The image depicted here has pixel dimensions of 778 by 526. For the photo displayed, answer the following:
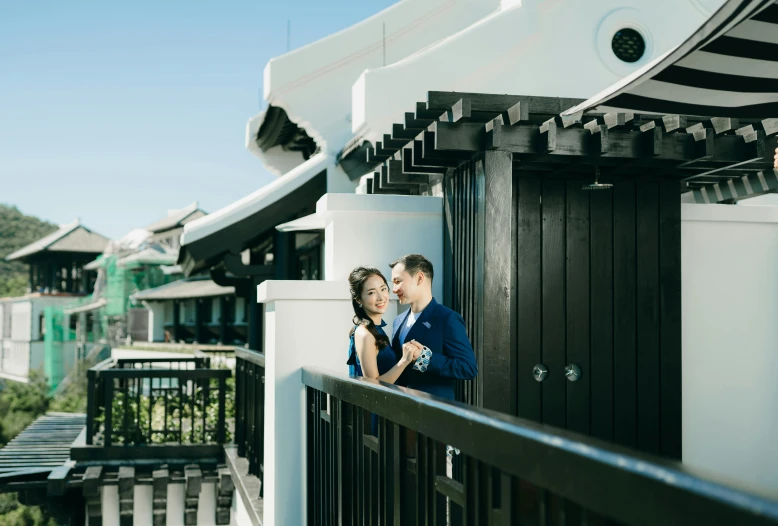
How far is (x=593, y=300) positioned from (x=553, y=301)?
277 mm

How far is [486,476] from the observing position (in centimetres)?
217

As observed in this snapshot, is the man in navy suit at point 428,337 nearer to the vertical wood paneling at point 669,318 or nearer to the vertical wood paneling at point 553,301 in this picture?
the vertical wood paneling at point 553,301

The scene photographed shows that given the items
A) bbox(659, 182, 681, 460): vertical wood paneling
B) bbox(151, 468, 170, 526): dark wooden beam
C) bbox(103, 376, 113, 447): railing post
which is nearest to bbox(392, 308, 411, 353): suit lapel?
bbox(659, 182, 681, 460): vertical wood paneling

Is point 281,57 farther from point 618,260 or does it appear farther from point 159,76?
point 159,76

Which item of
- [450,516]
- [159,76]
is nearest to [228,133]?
[159,76]

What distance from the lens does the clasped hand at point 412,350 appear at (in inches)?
148

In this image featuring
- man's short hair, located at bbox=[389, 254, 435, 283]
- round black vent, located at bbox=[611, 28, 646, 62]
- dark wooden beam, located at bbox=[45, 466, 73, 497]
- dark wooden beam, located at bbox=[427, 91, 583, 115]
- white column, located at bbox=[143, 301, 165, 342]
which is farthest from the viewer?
white column, located at bbox=[143, 301, 165, 342]

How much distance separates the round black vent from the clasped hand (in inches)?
273

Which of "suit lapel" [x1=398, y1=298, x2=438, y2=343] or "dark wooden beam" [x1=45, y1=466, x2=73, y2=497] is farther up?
"suit lapel" [x1=398, y1=298, x2=438, y2=343]

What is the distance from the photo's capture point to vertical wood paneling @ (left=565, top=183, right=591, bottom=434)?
228 inches

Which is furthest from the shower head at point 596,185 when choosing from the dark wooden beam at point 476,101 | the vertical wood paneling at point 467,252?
the vertical wood paneling at point 467,252

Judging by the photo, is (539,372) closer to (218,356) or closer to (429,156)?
(429,156)

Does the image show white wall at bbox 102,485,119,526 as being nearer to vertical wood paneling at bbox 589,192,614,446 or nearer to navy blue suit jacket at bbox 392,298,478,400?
vertical wood paneling at bbox 589,192,614,446

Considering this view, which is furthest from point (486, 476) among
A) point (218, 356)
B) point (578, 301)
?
point (218, 356)
